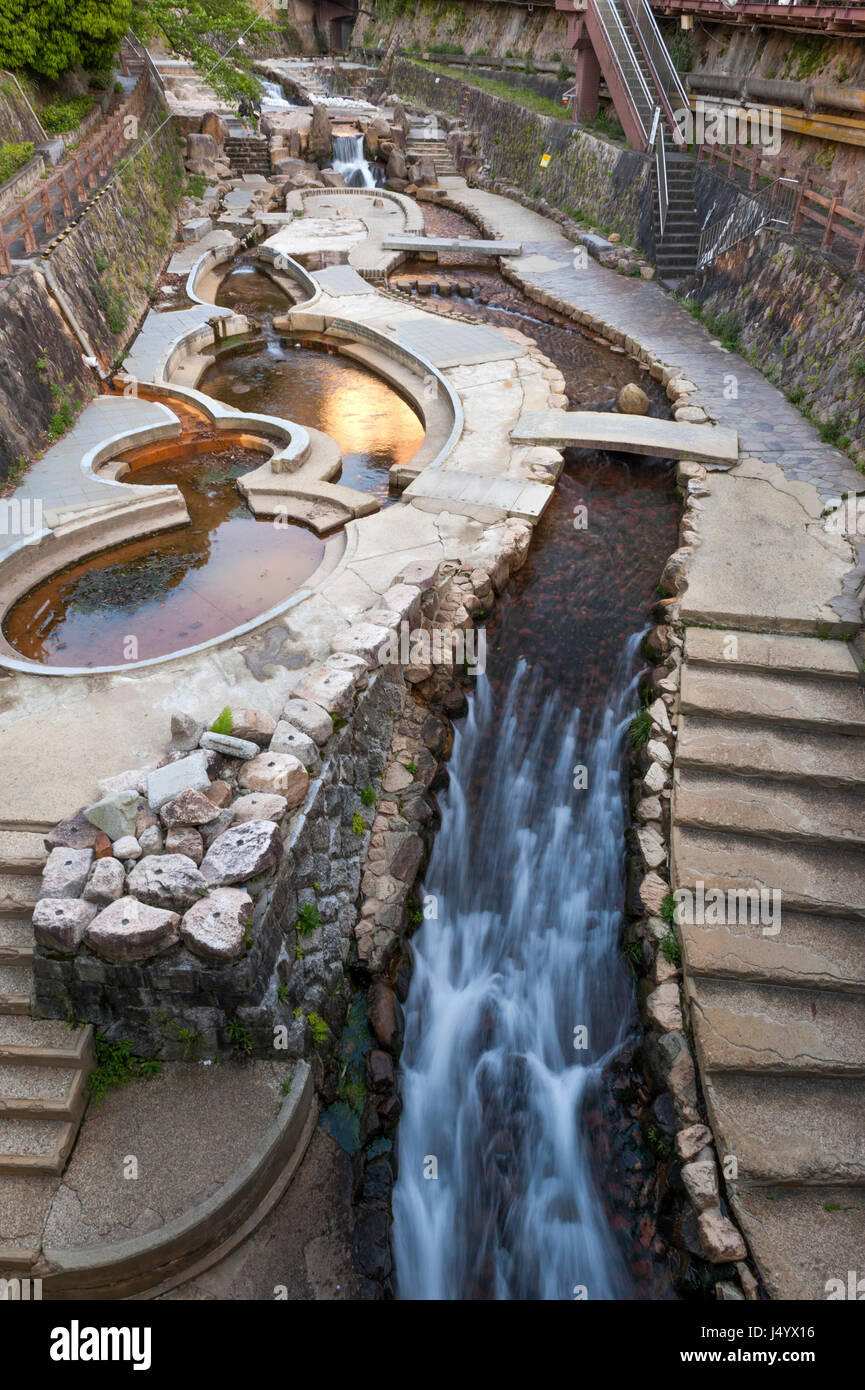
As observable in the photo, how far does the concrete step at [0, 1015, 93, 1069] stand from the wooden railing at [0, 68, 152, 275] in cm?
1077

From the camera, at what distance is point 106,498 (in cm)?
1017

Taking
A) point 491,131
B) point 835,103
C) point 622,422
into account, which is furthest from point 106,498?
point 491,131

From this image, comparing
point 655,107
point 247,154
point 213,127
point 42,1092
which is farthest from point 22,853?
point 247,154

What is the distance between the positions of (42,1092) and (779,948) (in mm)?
4952

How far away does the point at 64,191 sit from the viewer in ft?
47.6

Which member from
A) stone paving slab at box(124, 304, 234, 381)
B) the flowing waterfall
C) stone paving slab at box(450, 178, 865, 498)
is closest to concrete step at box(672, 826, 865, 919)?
stone paving slab at box(450, 178, 865, 498)

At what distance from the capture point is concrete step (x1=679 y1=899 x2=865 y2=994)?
230 inches

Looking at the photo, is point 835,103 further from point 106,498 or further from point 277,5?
point 277,5

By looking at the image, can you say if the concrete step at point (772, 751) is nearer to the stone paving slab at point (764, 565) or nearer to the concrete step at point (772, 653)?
the concrete step at point (772, 653)

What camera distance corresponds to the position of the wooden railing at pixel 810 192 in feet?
38.5

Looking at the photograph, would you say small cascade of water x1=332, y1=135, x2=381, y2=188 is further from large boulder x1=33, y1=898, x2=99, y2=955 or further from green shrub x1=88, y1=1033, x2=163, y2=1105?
green shrub x1=88, y1=1033, x2=163, y2=1105

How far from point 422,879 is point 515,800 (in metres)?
1.15

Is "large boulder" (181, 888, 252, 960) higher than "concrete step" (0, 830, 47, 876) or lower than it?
lower

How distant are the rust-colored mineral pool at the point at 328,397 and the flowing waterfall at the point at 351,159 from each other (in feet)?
44.0
